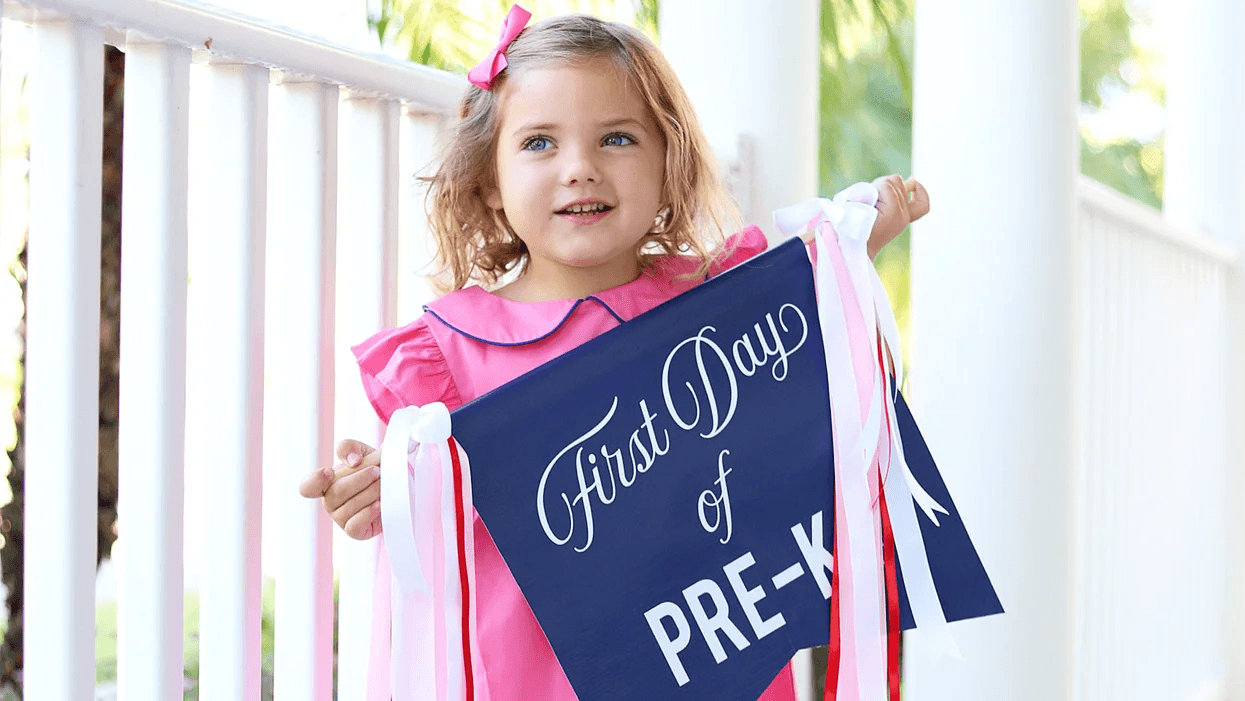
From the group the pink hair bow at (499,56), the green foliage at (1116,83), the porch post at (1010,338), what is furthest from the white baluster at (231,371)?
the green foliage at (1116,83)

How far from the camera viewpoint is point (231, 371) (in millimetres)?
925

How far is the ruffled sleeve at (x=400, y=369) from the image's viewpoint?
989 millimetres

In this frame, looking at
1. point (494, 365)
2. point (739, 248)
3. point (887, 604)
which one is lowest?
point (887, 604)

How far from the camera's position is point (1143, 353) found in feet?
7.92

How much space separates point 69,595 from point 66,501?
7 centimetres

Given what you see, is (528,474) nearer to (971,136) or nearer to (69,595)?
(69,595)

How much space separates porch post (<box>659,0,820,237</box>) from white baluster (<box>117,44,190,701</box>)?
0.87m

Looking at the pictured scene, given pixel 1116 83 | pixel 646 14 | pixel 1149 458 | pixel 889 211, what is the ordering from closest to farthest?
pixel 889 211 → pixel 1149 458 → pixel 646 14 → pixel 1116 83

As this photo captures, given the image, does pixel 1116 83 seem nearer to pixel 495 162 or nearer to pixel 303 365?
pixel 495 162

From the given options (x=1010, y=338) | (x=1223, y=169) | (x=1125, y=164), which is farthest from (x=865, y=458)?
(x=1125, y=164)

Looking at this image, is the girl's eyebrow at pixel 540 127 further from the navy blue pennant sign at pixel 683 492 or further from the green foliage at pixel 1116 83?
the green foliage at pixel 1116 83

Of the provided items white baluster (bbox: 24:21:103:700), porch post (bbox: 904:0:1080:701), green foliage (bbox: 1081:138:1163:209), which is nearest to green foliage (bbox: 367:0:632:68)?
porch post (bbox: 904:0:1080:701)

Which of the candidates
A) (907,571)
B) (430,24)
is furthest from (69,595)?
(430,24)

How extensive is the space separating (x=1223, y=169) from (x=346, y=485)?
321 cm
